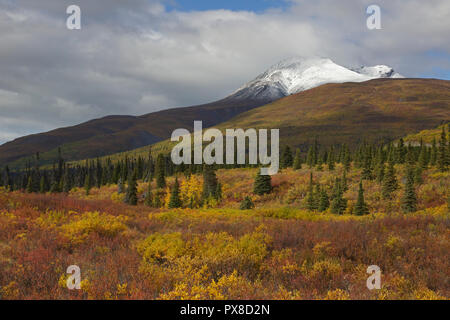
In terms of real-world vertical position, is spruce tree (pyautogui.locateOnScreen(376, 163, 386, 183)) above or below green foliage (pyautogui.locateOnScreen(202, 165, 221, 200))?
above

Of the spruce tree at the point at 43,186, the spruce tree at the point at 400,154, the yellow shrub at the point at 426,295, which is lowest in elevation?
the spruce tree at the point at 43,186

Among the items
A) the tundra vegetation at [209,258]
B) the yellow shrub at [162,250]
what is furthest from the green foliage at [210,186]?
the yellow shrub at [162,250]

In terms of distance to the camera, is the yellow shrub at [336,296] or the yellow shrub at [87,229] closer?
the yellow shrub at [336,296]

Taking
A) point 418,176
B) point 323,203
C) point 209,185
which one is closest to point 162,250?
point 323,203

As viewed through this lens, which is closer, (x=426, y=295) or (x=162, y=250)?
(x=426, y=295)

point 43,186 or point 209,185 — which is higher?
point 209,185

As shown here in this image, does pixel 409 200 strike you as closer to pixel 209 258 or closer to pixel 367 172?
pixel 367 172

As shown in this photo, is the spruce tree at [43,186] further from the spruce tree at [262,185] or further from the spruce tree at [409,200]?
the spruce tree at [409,200]

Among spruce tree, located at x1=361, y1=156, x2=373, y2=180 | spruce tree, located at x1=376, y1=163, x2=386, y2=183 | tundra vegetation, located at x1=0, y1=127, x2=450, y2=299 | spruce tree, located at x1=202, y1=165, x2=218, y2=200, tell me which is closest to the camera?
tundra vegetation, located at x1=0, y1=127, x2=450, y2=299

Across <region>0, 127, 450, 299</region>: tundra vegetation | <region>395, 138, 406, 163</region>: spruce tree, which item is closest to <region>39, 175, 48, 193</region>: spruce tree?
<region>0, 127, 450, 299</region>: tundra vegetation

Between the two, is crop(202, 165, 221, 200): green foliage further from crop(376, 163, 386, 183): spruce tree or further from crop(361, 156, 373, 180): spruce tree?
crop(376, 163, 386, 183): spruce tree

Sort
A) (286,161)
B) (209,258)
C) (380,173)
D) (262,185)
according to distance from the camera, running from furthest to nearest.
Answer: (286,161) < (262,185) < (380,173) < (209,258)

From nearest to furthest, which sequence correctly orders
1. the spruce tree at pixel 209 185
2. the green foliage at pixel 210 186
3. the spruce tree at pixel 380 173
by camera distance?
the spruce tree at pixel 380 173 → the green foliage at pixel 210 186 → the spruce tree at pixel 209 185
